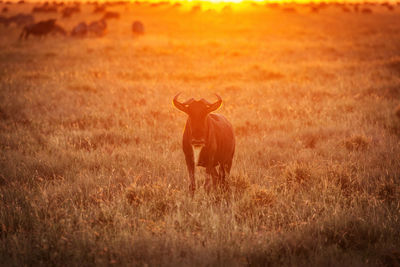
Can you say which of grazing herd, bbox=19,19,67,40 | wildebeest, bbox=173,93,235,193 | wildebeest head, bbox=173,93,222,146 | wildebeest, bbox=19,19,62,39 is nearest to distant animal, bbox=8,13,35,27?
grazing herd, bbox=19,19,67,40

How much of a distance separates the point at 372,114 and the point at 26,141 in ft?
28.2

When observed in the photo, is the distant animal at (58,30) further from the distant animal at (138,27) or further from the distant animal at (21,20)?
the distant animal at (21,20)

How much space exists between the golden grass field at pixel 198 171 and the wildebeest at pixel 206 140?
0.32m

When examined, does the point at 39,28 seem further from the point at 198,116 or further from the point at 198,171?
the point at 198,116

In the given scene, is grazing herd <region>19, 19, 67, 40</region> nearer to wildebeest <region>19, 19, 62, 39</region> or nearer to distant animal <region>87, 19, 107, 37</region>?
wildebeest <region>19, 19, 62, 39</region>

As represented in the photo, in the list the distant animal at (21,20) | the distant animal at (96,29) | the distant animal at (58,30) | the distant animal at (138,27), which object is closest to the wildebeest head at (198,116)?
the distant animal at (96,29)

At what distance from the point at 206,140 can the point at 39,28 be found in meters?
25.2

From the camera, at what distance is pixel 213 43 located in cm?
2289

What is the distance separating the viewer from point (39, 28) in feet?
80.9

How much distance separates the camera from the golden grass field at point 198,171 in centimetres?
338

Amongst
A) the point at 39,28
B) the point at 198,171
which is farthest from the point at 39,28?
the point at 198,171

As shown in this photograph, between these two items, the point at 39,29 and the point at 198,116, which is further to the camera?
the point at 39,29

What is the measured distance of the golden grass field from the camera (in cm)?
338

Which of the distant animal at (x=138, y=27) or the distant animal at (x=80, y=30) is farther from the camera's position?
the distant animal at (x=138, y=27)
